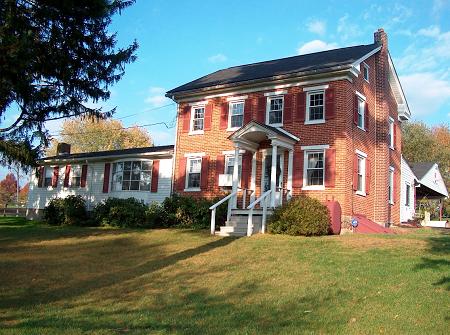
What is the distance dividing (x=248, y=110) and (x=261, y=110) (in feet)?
2.17

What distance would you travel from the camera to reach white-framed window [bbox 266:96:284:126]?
20.1 metres

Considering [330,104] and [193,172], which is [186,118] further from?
[330,104]

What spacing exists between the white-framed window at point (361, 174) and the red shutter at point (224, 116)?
6002 millimetres

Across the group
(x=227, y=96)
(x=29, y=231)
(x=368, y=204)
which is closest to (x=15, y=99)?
(x=29, y=231)

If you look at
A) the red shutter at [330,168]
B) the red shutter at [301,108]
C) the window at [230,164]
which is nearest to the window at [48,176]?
the window at [230,164]

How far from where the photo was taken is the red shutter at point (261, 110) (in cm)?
2034

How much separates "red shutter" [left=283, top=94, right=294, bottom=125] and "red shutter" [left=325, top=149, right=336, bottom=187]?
7.76ft

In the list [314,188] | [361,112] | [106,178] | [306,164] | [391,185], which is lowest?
[314,188]

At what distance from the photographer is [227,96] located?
71.1ft

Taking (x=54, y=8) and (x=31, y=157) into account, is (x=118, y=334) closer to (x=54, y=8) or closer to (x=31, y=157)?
(x=31, y=157)

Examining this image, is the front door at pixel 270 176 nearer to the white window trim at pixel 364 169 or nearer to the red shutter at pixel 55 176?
the white window trim at pixel 364 169

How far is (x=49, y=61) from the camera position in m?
15.2

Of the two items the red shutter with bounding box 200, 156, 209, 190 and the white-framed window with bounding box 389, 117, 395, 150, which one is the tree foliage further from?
the white-framed window with bounding box 389, 117, 395, 150

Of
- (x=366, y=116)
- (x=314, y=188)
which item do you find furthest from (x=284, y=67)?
(x=314, y=188)
